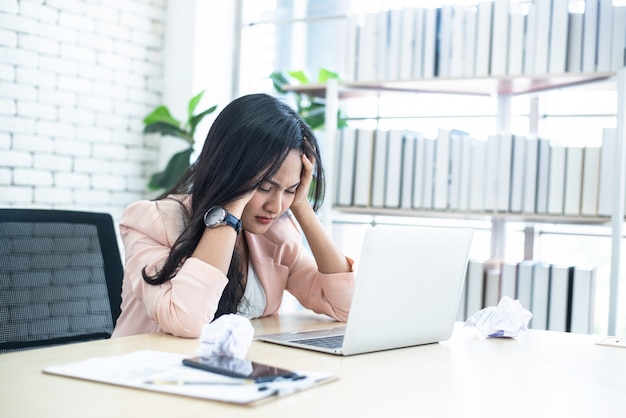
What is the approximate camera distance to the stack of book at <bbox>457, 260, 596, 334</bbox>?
8.71ft

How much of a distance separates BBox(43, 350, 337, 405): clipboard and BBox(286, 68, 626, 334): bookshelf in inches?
67.1

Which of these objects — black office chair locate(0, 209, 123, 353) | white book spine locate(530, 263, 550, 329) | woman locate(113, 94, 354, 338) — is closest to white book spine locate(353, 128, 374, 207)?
white book spine locate(530, 263, 550, 329)

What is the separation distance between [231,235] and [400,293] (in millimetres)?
410

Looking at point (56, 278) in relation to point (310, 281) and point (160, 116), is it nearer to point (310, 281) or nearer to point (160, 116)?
point (310, 281)

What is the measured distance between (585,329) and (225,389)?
1940 millimetres

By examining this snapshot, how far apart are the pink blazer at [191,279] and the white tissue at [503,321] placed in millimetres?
343

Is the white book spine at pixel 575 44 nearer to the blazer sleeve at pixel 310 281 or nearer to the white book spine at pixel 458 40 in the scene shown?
the white book spine at pixel 458 40

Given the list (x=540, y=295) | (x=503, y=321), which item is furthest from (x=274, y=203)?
(x=540, y=295)

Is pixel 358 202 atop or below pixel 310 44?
below

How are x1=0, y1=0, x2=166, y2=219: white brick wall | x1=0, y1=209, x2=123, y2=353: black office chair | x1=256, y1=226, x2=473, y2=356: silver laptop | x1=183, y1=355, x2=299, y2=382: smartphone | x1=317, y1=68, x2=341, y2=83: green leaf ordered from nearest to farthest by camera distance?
x1=183, y1=355, x2=299, y2=382: smartphone → x1=256, y1=226, x2=473, y2=356: silver laptop → x1=0, y1=209, x2=123, y2=353: black office chair → x1=0, y1=0, x2=166, y2=219: white brick wall → x1=317, y1=68, x2=341, y2=83: green leaf

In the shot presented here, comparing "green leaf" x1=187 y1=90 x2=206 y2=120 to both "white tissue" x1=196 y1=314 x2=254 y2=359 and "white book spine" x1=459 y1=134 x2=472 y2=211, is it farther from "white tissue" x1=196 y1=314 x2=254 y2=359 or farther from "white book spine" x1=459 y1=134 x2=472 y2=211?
"white tissue" x1=196 y1=314 x2=254 y2=359

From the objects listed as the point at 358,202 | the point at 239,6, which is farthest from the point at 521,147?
the point at 239,6

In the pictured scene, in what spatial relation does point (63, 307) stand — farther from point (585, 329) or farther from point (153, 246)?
point (585, 329)

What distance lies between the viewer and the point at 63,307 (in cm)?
170
